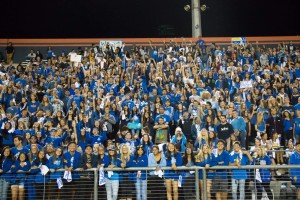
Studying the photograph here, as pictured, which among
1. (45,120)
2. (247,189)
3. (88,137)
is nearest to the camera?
(247,189)

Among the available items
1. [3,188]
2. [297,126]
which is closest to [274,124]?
[297,126]

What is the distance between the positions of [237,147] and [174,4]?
29240mm

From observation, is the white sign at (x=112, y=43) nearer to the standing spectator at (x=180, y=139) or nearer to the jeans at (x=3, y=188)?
the standing spectator at (x=180, y=139)

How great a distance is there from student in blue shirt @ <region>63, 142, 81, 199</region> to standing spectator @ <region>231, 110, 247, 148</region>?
506cm

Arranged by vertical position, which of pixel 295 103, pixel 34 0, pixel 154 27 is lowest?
pixel 295 103

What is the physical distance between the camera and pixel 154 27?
125 feet

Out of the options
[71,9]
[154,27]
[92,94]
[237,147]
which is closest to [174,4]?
[154,27]

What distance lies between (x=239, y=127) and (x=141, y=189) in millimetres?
4880

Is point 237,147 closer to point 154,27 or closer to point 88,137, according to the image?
point 88,137

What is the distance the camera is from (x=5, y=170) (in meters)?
9.92

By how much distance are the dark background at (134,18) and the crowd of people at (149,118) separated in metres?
14.9

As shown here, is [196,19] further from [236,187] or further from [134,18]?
[134,18]

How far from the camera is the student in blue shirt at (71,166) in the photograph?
374 inches

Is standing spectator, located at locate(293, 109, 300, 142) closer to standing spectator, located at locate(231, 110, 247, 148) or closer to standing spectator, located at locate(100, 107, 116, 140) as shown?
standing spectator, located at locate(231, 110, 247, 148)
